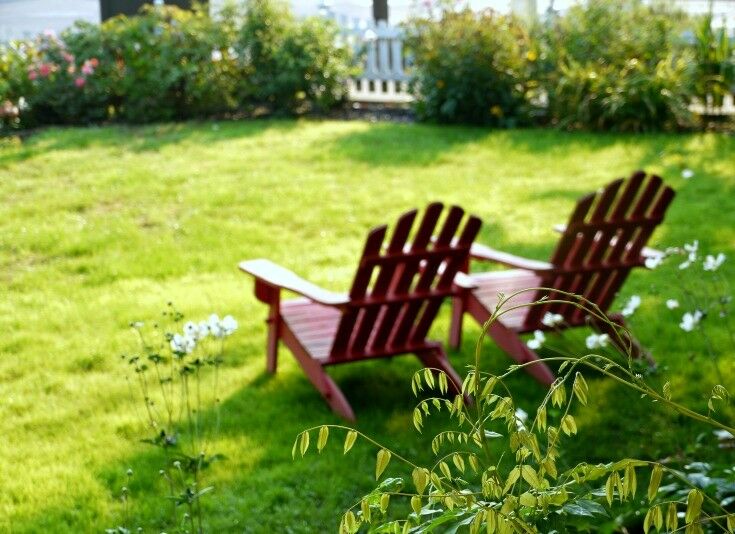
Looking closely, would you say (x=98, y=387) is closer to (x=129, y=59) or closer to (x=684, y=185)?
(x=684, y=185)

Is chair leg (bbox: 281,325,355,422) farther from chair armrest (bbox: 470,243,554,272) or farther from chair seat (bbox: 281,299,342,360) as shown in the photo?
chair armrest (bbox: 470,243,554,272)

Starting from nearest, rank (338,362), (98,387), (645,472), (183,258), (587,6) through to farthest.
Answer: (645,472), (338,362), (98,387), (183,258), (587,6)

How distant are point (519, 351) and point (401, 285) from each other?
799mm

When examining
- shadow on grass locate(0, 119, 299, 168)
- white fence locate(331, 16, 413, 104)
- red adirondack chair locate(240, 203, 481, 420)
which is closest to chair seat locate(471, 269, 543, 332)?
red adirondack chair locate(240, 203, 481, 420)

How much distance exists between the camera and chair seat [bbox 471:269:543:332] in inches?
214

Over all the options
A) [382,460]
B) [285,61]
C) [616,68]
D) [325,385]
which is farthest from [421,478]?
[285,61]

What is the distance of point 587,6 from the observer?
41.8 ft

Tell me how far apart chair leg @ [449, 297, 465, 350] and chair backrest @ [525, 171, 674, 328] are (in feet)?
1.66

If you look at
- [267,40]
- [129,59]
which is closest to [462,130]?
[267,40]

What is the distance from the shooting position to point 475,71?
12.4 metres

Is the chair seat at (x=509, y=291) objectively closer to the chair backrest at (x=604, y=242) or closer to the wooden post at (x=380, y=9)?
the chair backrest at (x=604, y=242)

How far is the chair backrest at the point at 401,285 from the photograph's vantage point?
4.71m

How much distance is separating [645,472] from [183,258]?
13.7ft

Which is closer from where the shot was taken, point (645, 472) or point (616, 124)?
point (645, 472)
